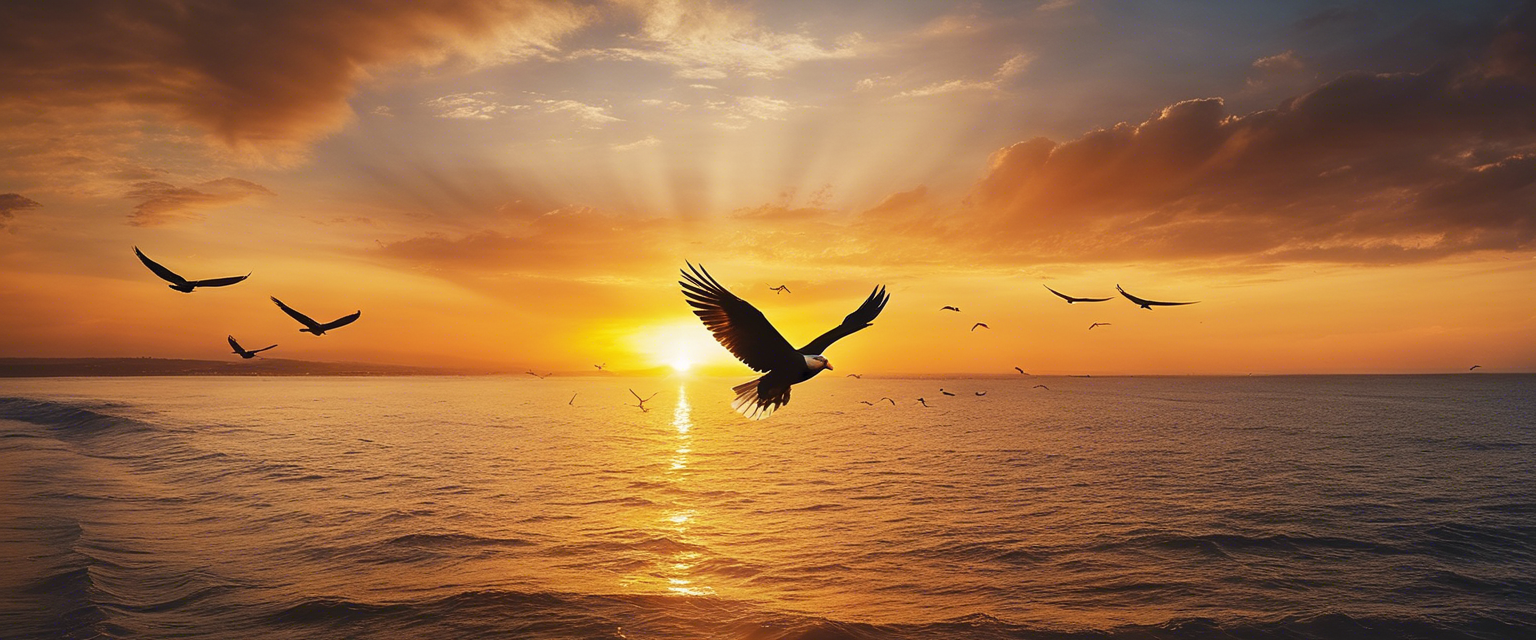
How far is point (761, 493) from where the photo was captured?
36.6 metres

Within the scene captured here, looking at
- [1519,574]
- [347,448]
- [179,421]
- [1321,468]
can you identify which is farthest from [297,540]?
[179,421]

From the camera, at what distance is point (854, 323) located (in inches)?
452

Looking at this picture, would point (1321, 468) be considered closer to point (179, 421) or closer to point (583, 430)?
point (583, 430)

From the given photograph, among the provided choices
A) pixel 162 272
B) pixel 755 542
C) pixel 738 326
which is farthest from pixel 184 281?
pixel 755 542

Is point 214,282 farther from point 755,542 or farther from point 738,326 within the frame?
point 755,542

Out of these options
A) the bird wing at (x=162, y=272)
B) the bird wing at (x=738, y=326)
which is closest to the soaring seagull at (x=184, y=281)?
the bird wing at (x=162, y=272)

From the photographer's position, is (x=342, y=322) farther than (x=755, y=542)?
No

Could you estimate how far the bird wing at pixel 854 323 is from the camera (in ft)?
37.2

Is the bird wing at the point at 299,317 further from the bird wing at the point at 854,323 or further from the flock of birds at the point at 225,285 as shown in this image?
the bird wing at the point at 854,323

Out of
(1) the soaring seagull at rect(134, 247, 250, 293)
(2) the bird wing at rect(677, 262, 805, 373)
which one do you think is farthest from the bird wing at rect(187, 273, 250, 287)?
(2) the bird wing at rect(677, 262, 805, 373)

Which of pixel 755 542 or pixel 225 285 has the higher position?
pixel 225 285

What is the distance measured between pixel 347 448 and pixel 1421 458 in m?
74.7

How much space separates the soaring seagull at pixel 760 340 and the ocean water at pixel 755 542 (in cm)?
849

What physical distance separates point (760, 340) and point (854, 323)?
1535 mm
